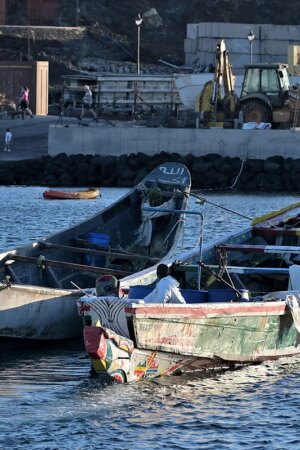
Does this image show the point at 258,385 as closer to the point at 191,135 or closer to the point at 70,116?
the point at 191,135

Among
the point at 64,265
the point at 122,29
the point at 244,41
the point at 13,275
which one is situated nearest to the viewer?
the point at 64,265

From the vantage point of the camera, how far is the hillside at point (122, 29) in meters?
95.9

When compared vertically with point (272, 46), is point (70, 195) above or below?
below

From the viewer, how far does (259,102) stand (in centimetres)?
5838

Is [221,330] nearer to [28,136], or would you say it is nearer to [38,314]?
[38,314]

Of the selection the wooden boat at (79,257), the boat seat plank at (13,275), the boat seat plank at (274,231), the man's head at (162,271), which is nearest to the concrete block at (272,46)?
the wooden boat at (79,257)

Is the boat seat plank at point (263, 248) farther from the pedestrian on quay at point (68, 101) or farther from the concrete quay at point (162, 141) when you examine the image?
the pedestrian on quay at point (68, 101)

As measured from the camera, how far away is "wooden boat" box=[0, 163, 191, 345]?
74.2 feet

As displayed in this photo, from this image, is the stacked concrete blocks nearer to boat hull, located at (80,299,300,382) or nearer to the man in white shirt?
boat hull, located at (80,299,300,382)

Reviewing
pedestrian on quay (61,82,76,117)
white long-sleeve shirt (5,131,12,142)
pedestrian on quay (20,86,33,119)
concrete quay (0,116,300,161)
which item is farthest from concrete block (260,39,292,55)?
white long-sleeve shirt (5,131,12,142)

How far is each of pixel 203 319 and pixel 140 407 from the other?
1.83 metres

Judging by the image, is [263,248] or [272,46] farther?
[272,46]

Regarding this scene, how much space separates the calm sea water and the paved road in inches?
1538

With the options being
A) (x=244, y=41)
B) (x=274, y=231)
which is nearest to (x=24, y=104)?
(x=244, y=41)
